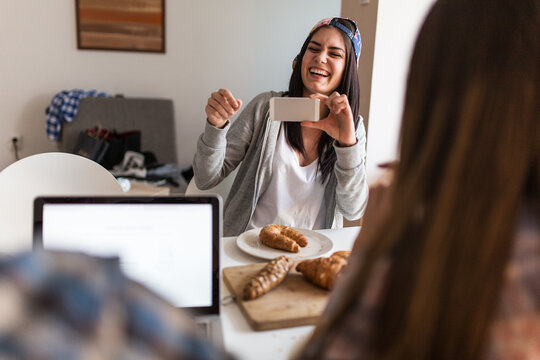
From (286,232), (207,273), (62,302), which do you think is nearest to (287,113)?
(286,232)

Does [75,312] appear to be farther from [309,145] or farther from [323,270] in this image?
[309,145]

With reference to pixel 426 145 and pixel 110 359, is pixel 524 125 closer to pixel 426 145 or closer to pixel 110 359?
pixel 426 145

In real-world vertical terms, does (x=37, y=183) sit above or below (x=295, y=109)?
below

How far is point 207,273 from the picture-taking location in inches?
28.0

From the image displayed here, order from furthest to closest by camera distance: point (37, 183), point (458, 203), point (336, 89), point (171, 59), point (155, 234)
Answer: point (171, 59) < point (336, 89) < point (37, 183) < point (155, 234) < point (458, 203)

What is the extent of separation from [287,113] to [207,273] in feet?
2.46

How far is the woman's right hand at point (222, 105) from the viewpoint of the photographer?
129 centimetres

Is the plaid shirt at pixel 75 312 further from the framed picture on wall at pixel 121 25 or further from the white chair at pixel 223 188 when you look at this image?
the framed picture on wall at pixel 121 25

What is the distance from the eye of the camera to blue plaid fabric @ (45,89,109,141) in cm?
309

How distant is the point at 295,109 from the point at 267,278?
683 mm

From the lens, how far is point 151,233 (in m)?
0.69

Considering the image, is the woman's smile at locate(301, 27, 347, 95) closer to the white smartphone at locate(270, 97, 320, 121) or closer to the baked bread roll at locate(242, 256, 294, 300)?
the white smartphone at locate(270, 97, 320, 121)

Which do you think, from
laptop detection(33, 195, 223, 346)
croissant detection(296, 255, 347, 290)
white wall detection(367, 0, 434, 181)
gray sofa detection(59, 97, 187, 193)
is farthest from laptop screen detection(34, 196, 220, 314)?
gray sofa detection(59, 97, 187, 193)

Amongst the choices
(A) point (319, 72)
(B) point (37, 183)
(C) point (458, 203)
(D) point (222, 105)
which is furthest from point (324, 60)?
(C) point (458, 203)
